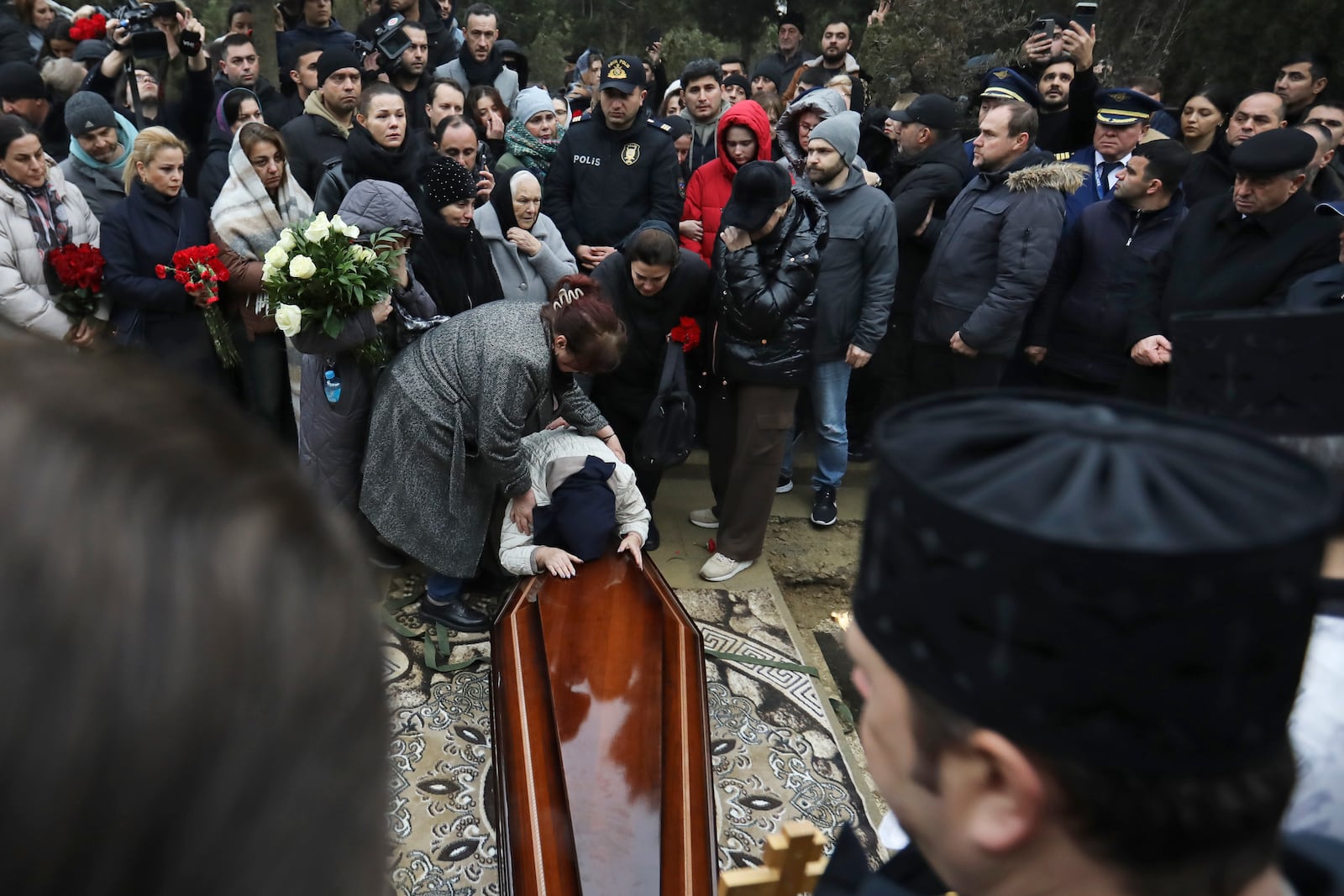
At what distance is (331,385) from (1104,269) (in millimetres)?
3498

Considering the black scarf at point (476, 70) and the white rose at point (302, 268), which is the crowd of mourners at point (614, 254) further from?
the black scarf at point (476, 70)

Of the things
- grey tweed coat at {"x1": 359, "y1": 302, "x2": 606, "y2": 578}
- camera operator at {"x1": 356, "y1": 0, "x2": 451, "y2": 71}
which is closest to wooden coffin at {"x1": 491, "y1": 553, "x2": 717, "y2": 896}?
grey tweed coat at {"x1": 359, "y1": 302, "x2": 606, "y2": 578}

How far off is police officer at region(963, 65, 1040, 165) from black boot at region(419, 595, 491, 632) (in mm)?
3278

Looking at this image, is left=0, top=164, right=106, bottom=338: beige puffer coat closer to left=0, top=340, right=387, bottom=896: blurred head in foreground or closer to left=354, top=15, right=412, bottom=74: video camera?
left=354, top=15, right=412, bottom=74: video camera

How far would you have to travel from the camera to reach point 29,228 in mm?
3896

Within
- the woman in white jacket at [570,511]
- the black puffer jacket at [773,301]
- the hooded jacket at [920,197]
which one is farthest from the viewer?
the hooded jacket at [920,197]

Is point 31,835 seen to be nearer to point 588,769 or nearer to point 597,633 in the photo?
point 588,769

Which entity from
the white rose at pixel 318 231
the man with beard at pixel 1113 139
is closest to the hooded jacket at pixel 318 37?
the white rose at pixel 318 231

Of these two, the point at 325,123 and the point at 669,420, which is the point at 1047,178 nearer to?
the point at 669,420

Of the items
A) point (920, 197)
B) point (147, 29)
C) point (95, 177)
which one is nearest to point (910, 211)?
point (920, 197)

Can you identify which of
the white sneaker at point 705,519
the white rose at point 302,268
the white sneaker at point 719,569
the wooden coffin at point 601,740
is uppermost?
the white rose at point 302,268

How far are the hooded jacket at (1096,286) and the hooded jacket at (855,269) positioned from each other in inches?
33.9

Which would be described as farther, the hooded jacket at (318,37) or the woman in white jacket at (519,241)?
the hooded jacket at (318,37)

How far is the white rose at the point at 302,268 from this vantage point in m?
3.41
